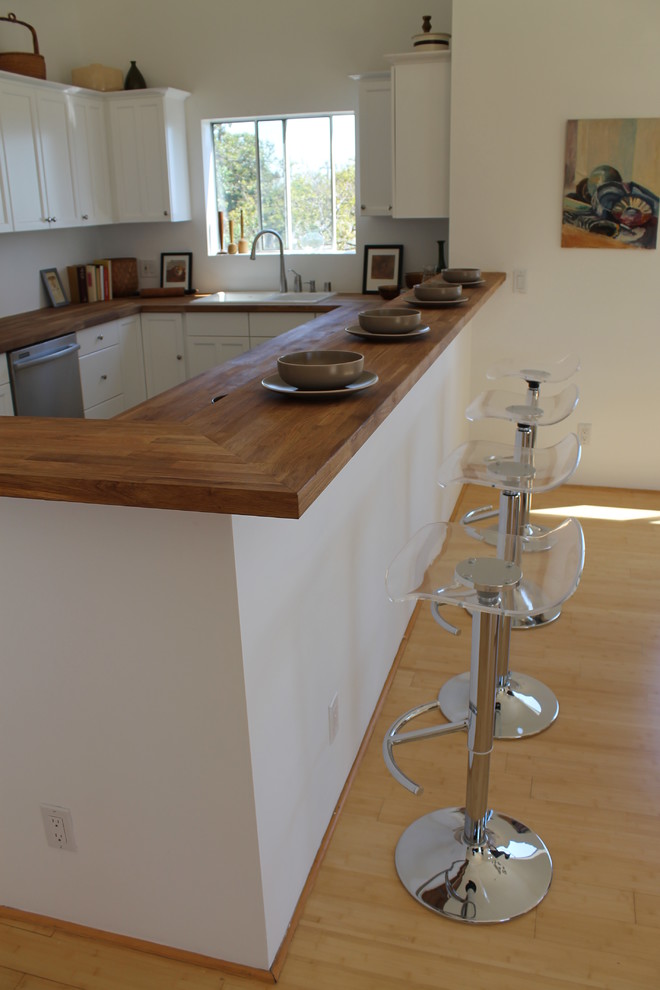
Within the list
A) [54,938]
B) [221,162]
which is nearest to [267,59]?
[221,162]

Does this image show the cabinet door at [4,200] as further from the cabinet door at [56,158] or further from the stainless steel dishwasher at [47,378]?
the stainless steel dishwasher at [47,378]

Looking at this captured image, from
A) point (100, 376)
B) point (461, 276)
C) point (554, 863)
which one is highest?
point (461, 276)

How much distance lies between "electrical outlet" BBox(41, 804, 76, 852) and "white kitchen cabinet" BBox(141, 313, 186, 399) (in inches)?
161

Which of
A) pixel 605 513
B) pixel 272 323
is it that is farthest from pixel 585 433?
pixel 272 323

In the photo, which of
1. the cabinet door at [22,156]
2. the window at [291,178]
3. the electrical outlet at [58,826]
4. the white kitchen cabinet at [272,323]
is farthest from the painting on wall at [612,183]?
Result: the electrical outlet at [58,826]

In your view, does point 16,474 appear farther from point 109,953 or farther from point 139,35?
point 139,35

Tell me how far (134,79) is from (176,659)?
523cm

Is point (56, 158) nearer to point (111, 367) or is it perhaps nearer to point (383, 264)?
point (111, 367)

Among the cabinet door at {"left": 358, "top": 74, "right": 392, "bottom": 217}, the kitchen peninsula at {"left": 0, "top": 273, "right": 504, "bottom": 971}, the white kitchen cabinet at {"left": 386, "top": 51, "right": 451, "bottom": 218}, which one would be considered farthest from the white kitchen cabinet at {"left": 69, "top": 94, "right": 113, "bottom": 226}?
the kitchen peninsula at {"left": 0, "top": 273, "right": 504, "bottom": 971}

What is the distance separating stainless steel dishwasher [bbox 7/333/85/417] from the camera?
171 inches

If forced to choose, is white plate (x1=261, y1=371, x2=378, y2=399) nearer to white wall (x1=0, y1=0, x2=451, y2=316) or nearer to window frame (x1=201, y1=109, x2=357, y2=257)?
white wall (x1=0, y1=0, x2=451, y2=316)

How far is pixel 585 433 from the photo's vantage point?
15.6ft

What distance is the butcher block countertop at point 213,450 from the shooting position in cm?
130

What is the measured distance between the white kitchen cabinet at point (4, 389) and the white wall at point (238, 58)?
3.88 ft
